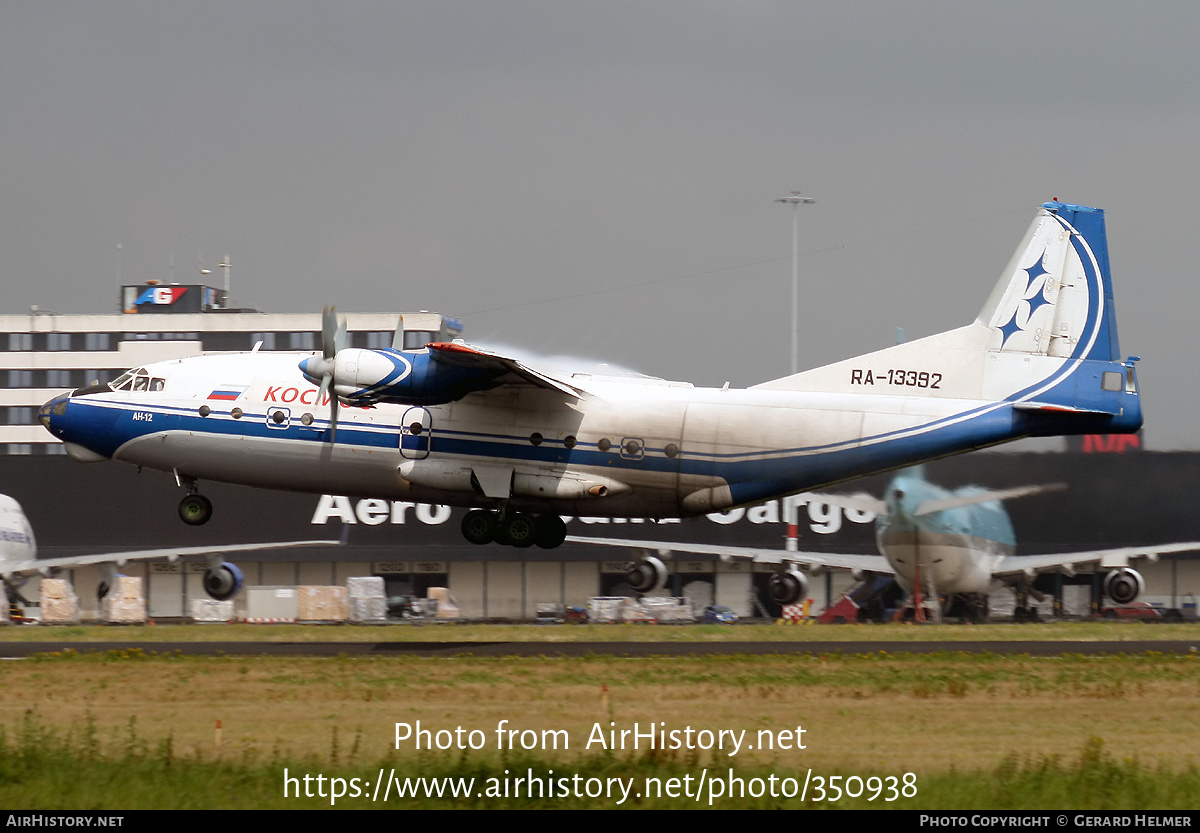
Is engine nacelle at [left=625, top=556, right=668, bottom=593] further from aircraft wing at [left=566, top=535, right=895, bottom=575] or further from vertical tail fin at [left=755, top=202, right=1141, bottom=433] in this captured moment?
vertical tail fin at [left=755, top=202, right=1141, bottom=433]

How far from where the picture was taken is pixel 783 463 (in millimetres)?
30062

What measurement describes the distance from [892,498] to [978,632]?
24.2 feet

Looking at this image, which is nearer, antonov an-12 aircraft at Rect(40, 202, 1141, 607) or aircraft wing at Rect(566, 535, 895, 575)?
antonov an-12 aircraft at Rect(40, 202, 1141, 607)

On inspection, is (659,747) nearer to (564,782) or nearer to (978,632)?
(564,782)

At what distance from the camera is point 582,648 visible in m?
35.6

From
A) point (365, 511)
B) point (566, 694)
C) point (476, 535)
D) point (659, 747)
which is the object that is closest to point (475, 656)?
point (476, 535)

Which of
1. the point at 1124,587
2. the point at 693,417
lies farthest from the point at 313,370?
the point at 1124,587

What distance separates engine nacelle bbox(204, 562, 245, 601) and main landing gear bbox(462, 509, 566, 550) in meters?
24.8

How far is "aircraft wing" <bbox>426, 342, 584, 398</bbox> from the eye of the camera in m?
28.2

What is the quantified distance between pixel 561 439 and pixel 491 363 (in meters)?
2.86

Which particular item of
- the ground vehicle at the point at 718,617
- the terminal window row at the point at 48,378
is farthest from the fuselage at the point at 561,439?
the terminal window row at the point at 48,378

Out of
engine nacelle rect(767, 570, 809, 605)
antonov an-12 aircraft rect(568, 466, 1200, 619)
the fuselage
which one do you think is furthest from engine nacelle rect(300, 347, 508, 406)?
engine nacelle rect(767, 570, 809, 605)

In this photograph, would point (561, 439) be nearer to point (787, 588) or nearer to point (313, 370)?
point (313, 370)

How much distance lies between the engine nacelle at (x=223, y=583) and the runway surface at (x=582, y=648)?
48.6ft
